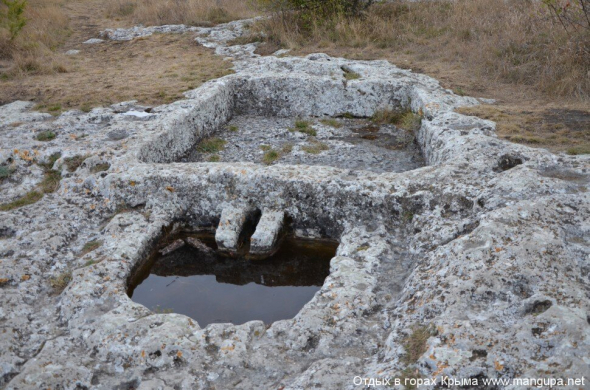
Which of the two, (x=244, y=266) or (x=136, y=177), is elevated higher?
(x=136, y=177)

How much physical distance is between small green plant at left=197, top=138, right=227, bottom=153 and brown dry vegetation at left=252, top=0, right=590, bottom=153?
405 centimetres

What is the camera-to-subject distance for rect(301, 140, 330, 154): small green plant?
7.54 meters

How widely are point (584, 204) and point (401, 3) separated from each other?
10258 mm

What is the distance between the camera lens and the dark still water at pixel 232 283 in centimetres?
452

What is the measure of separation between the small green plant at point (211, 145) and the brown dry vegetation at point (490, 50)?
4.05m

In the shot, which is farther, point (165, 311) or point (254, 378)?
point (165, 311)

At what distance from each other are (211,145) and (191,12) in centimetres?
889

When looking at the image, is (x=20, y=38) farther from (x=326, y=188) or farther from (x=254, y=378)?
(x=254, y=378)

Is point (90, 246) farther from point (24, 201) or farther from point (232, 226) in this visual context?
point (232, 226)

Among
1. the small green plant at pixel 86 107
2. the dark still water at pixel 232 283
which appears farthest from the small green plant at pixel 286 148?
the small green plant at pixel 86 107

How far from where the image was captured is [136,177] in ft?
18.9

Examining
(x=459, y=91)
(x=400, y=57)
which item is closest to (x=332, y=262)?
(x=459, y=91)

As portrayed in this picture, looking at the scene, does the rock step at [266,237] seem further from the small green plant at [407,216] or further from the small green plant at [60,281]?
the small green plant at [60,281]

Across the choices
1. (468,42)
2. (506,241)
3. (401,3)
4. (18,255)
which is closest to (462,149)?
(506,241)
